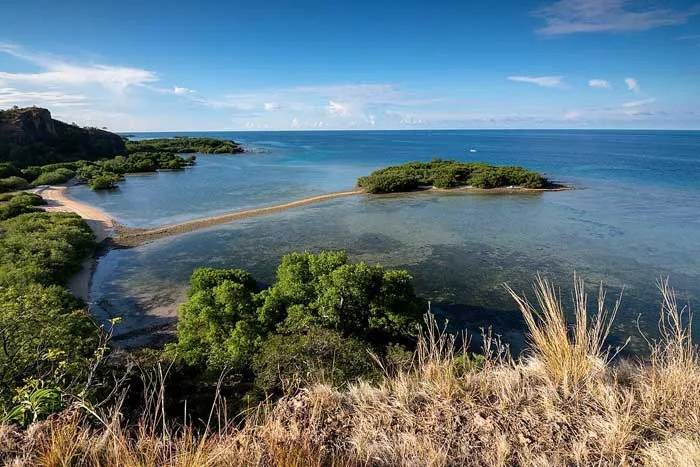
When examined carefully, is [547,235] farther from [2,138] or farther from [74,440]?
[2,138]

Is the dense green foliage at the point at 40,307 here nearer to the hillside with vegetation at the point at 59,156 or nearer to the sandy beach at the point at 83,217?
the sandy beach at the point at 83,217

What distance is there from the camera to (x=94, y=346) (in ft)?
30.5

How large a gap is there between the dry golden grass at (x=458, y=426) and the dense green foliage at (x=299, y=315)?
5.00m

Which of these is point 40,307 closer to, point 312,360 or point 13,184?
point 312,360

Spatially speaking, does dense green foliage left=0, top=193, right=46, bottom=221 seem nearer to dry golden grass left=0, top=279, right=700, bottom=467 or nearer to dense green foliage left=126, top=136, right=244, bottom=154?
dry golden grass left=0, top=279, right=700, bottom=467

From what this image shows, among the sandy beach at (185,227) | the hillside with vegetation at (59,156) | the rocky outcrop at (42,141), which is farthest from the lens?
the rocky outcrop at (42,141)

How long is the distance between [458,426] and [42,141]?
83905 mm

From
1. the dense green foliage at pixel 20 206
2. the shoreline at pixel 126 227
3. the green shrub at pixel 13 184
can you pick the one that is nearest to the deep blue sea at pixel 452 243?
the shoreline at pixel 126 227

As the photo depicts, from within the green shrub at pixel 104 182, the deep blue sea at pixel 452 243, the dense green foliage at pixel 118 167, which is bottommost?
the deep blue sea at pixel 452 243

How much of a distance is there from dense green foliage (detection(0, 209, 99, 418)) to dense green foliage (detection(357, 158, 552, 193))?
2741cm

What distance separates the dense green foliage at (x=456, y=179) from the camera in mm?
42750

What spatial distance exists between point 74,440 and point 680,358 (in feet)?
20.3

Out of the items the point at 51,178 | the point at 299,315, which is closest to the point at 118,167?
the point at 51,178

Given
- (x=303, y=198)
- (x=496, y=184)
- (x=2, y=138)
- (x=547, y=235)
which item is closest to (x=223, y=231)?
(x=303, y=198)
